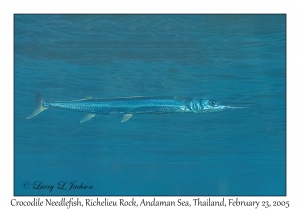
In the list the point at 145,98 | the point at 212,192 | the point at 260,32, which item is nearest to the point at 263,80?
the point at 260,32

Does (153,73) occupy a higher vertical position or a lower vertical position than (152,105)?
higher

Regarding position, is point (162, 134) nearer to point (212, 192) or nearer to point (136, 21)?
point (136, 21)

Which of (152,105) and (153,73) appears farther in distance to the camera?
(153,73)

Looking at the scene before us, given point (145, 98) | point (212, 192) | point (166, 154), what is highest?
point (145, 98)

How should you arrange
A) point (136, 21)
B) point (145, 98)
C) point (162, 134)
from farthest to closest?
point (162, 134) → point (136, 21) → point (145, 98)

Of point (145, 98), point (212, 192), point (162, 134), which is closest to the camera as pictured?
point (145, 98)

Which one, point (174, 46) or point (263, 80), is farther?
point (263, 80)

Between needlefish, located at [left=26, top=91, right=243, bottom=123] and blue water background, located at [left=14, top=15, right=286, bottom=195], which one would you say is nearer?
needlefish, located at [left=26, top=91, right=243, bottom=123]

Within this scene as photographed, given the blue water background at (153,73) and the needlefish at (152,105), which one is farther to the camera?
the blue water background at (153,73)

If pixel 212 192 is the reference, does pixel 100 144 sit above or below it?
above
